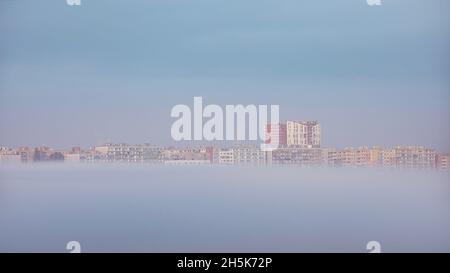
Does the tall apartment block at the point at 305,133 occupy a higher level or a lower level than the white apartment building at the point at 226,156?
higher

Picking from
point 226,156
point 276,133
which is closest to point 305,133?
point 276,133

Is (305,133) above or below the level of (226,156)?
above

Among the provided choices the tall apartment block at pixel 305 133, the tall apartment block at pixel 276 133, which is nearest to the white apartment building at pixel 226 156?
the tall apartment block at pixel 276 133

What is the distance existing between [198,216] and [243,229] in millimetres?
352

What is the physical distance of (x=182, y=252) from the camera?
1389 centimetres

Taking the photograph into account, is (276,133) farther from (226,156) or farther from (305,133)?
(226,156)

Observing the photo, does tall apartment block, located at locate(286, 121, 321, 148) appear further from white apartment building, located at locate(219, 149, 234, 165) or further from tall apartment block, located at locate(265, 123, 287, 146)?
white apartment building, located at locate(219, 149, 234, 165)

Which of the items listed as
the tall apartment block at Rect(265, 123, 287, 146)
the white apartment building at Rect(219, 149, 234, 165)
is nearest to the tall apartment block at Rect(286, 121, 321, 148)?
the tall apartment block at Rect(265, 123, 287, 146)

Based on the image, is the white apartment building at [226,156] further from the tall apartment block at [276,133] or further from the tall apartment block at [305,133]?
the tall apartment block at [305,133]

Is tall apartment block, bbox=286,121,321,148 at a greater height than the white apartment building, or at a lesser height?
greater

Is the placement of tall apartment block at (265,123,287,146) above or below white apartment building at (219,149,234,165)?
above
